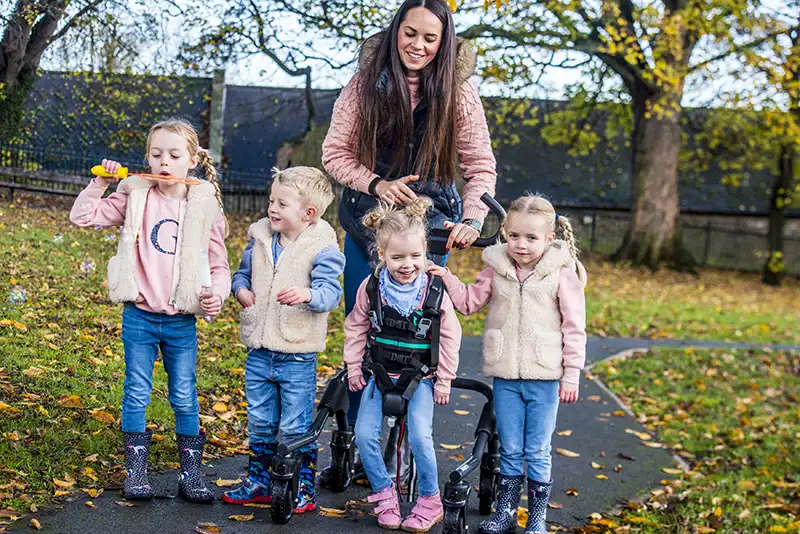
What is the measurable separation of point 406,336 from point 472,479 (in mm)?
1759

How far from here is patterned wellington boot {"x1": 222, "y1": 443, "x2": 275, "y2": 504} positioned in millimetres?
4539

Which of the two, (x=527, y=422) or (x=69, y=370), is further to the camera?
(x=69, y=370)

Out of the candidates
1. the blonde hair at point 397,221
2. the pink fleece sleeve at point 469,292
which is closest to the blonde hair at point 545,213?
the pink fleece sleeve at point 469,292

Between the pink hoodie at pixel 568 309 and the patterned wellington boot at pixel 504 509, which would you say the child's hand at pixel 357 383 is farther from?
the patterned wellington boot at pixel 504 509

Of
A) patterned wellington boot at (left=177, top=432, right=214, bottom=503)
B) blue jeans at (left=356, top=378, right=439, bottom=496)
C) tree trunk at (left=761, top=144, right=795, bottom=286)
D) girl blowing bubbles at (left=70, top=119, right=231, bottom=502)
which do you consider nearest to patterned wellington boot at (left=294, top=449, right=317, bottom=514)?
blue jeans at (left=356, top=378, right=439, bottom=496)

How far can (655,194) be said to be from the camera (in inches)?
940

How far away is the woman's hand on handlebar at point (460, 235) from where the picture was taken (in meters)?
4.49

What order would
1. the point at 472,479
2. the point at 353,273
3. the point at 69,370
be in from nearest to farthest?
the point at 353,273, the point at 472,479, the point at 69,370

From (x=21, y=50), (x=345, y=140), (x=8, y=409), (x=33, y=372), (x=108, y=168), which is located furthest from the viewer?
(x=21, y=50)

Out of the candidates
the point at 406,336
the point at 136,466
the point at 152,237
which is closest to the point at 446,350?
the point at 406,336

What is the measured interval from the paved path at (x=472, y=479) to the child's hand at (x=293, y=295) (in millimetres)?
1026

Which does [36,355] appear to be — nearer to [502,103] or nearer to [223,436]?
[223,436]

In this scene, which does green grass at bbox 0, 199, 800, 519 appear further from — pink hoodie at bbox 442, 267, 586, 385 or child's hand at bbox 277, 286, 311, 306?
pink hoodie at bbox 442, 267, 586, 385

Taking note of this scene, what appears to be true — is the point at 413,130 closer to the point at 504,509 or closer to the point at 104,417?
the point at 504,509
